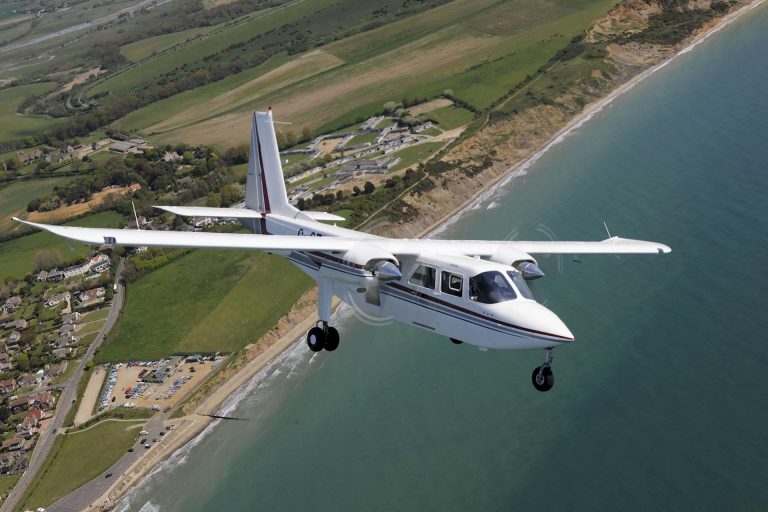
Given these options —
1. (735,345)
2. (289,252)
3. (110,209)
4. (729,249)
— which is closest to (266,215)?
(289,252)

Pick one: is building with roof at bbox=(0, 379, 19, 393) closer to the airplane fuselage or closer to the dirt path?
the dirt path

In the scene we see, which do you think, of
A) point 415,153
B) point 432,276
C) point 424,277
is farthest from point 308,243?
point 415,153

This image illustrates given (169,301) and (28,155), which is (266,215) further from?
(28,155)

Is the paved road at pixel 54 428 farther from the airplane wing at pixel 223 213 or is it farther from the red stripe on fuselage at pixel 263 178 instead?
the red stripe on fuselage at pixel 263 178

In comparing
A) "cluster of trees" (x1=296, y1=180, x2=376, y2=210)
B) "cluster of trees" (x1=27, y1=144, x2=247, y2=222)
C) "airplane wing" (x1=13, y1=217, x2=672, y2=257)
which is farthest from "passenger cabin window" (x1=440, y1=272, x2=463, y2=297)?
"cluster of trees" (x1=27, y1=144, x2=247, y2=222)

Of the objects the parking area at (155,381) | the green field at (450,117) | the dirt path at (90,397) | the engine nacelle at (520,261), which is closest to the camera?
the engine nacelle at (520,261)

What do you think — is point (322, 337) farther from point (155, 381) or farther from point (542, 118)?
point (542, 118)

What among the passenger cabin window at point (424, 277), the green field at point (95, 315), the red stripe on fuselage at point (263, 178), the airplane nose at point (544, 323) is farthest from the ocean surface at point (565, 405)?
the green field at point (95, 315)
